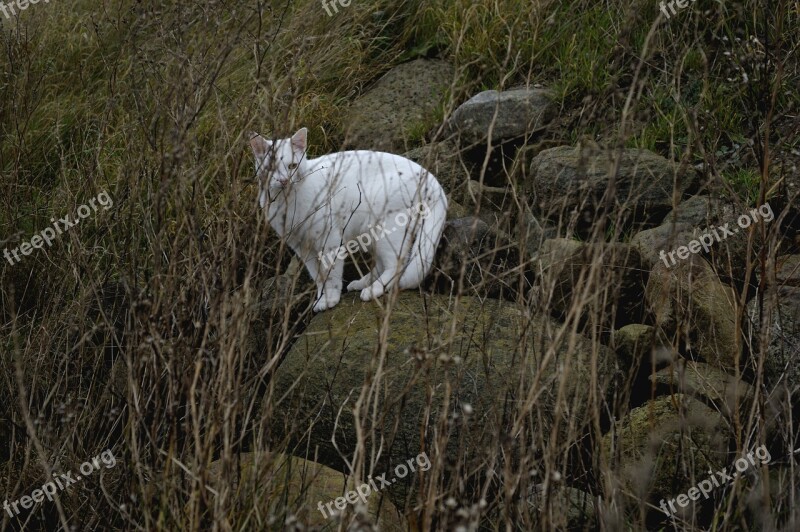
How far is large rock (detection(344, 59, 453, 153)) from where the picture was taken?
16.0ft

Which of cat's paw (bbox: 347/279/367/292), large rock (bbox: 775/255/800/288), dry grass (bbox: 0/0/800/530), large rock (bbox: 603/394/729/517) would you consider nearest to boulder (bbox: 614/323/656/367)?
dry grass (bbox: 0/0/800/530)

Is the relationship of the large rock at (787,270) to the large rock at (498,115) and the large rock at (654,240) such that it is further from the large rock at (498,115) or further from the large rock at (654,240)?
the large rock at (498,115)

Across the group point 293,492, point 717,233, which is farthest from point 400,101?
point 293,492

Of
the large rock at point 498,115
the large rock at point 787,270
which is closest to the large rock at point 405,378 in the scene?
the large rock at point 787,270

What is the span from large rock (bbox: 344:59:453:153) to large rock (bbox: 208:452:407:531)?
92.7 inches

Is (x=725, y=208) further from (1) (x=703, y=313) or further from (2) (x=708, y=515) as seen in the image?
(2) (x=708, y=515)

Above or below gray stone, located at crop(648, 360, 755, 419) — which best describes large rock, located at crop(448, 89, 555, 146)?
above

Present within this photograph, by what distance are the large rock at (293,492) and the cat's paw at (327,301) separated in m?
0.78

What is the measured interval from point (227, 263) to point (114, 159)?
2215 mm

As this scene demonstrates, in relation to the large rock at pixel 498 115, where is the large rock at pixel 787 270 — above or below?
below

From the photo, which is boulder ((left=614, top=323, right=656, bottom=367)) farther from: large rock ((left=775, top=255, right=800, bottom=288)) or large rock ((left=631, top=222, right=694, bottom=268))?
large rock ((left=775, top=255, right=800, bottom=288))

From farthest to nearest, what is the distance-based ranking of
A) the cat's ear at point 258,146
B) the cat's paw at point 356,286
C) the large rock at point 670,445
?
1. the cat's paw at point 356,286
2. the cat's ear at point 258,146
3. the large rock at point 670,445

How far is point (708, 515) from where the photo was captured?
285 cm

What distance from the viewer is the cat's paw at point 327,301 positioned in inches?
136
